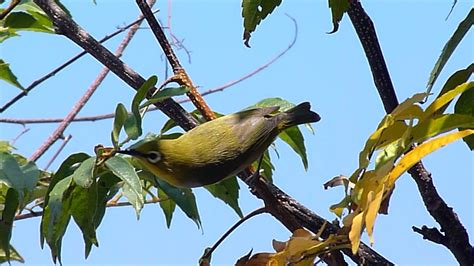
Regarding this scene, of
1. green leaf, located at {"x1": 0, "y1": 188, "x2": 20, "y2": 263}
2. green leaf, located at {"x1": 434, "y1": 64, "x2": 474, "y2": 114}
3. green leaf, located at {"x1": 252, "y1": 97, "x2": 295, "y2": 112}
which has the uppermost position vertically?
green leaf, located at {"x1": 434, "y1": 64, "x2": 474, "y2": 114}

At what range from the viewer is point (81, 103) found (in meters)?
2.05

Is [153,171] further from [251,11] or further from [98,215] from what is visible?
[251,11]

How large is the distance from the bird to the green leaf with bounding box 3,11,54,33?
28cm

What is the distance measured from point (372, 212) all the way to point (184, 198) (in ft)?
1.78

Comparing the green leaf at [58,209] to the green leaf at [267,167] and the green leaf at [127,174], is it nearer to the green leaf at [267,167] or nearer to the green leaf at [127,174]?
the green leaf at [127,174]

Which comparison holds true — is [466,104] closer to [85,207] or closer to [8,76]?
[85,207]

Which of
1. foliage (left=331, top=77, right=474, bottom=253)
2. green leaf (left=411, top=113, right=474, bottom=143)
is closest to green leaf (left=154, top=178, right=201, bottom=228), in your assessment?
foliage (left=331, top=77, right=474, bottom=253)

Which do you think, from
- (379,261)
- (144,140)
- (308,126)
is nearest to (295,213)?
(379,261)

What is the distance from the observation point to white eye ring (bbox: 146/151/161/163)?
129cm

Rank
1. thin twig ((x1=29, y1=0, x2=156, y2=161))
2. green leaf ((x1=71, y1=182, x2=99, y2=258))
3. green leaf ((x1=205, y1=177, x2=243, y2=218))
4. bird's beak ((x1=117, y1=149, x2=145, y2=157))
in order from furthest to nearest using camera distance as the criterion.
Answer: thin twig ((x1=29, y1=0, x2=156, y2=161)) → green leaf ((x1=205, y1=177, x2=243, y2=218)) → bird's beak ((x1=117, y1=149, x2=145, y2=157)) → green leaf ((x1=71, y1=182, x2=99, y2=258))

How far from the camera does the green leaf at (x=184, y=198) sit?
115 centimetres

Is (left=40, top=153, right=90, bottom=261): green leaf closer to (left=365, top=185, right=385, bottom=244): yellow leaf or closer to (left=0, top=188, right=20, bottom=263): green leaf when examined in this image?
(left=0, top=188, right=20, bottom=263): green leaf

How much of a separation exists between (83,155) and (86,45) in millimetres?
193

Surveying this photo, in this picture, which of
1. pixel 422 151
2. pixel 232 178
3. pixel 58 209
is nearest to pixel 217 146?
pixel 232 178
